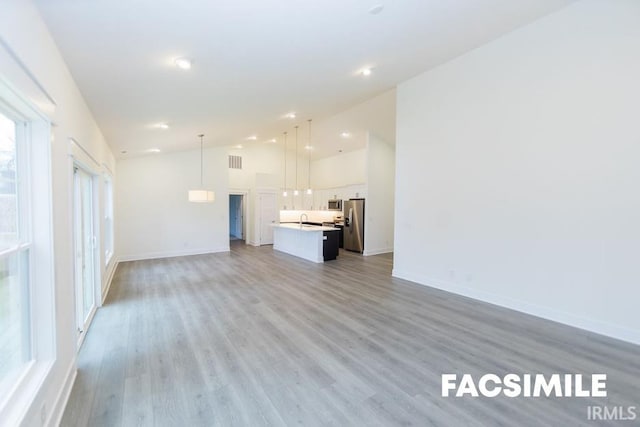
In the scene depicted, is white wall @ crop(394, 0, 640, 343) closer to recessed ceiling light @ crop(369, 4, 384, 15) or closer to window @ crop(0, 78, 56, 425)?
recessed ceiling light @ crop(369, 4, 384, 15)

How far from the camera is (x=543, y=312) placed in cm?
368

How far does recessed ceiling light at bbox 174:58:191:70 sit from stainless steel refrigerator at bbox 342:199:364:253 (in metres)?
6.47

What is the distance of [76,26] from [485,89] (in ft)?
15.9

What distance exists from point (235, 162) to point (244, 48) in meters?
7.72

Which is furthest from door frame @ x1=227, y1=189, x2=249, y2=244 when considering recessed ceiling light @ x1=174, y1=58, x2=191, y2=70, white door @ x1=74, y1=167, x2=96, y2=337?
recessed ceiling light @ x1=174, y1=58, x2=191, y2=70

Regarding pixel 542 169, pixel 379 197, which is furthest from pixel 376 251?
pixel 542 169

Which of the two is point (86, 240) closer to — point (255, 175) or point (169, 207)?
point (169, 207)

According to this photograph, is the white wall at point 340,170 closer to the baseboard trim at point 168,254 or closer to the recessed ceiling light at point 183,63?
the baseboard trim at point 168,254

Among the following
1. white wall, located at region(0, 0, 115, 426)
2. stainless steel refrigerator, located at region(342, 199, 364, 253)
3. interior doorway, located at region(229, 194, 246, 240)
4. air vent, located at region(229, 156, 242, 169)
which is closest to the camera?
white wall, located at region(0, 0, 115, 426)

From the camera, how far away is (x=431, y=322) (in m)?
3.57

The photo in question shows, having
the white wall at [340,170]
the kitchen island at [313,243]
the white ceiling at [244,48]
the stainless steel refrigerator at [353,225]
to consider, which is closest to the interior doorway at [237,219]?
the white wall at [340,170]

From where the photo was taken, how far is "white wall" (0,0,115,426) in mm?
1485

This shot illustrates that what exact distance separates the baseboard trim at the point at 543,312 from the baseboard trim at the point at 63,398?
491cm

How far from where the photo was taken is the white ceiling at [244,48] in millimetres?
2180
